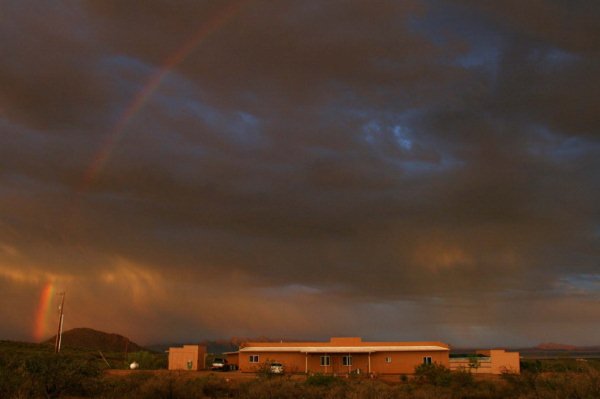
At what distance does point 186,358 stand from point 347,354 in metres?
19.5

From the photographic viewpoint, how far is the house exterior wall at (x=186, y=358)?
72156mm

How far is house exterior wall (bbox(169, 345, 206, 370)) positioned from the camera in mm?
72156

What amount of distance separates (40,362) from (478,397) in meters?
24.0

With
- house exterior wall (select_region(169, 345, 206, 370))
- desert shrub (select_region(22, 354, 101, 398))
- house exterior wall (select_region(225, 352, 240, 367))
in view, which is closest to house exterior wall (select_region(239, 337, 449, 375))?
house exterior wall (select_region(225, 352, 240, 367))

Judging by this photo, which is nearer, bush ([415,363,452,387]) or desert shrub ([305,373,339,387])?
desert shrub ([305,373,339,387])

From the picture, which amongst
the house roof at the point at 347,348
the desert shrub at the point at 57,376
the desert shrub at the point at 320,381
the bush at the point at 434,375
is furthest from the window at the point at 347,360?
the desert shrub at the point at 57,376

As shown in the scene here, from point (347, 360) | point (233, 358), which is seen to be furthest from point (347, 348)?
point (233, 358)

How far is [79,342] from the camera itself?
19812cm

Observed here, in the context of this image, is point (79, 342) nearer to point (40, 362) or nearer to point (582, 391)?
point (40, 362)

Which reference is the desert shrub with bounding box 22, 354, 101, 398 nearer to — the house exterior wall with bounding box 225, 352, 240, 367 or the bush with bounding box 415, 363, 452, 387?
the bush with bounding box 415, 363, 452, 387

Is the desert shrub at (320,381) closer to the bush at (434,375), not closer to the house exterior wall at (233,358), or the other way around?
the bush at (434,375)

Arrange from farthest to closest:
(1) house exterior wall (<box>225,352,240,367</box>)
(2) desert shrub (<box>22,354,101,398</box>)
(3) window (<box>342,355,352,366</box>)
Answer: (1) house exterior wall (<box>225,352,240,367</box>)
(3) window (<box>342,355,352,366</box>)
(2) desert shrub (<box>22,354,101,398</box>)

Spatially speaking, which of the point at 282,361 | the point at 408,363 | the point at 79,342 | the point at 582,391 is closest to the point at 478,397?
the point at 582,391

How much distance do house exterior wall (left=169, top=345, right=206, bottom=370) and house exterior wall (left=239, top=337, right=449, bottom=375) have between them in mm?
5404
